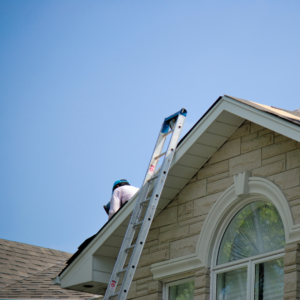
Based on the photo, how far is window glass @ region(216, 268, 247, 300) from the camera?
6723 millimetres

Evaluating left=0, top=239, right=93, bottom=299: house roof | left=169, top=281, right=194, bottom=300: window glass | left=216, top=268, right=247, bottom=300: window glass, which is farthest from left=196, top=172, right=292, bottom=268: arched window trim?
left=0, top=239, right=93, bottom=299: house roof

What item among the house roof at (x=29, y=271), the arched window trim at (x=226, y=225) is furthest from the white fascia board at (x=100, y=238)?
the house roof at (x=29, y=271)

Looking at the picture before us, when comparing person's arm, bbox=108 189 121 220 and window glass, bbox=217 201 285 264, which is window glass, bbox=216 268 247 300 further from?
person's arm, bbox=108 189 121 220

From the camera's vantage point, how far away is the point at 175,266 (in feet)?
24.7

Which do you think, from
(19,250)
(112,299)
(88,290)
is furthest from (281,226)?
(19,250)

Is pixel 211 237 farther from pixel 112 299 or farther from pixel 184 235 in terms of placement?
pixel 112 299

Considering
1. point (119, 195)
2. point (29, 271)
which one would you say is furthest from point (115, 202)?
point (29, 271)

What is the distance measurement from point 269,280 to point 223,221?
1075 mm

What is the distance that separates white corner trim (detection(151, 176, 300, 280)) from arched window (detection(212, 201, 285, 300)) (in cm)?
9

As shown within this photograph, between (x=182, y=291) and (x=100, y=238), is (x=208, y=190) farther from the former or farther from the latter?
(x=100, y=238)

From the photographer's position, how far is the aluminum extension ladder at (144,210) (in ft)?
22.4

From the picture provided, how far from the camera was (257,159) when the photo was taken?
7.03 meters

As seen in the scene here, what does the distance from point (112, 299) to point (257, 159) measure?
8.21ft

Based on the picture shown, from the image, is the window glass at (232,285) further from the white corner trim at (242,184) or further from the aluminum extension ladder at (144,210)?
the aluminum extension ladder at (144,210)
